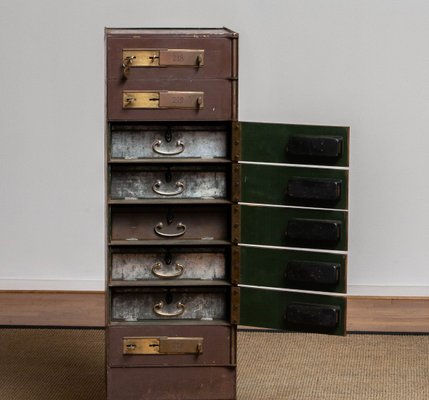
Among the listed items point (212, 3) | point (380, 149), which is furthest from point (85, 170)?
point (380, 149)

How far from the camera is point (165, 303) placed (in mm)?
3979

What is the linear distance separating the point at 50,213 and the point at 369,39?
183 cm

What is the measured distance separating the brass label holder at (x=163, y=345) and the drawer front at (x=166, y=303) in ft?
0.27

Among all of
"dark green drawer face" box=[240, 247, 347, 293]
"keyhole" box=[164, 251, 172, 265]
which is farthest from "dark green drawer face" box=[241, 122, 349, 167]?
"keyhole" box=[164, 251, 172, 265]

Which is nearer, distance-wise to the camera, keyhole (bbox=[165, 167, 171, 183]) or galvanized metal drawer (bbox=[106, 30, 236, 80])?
galvanized metal drawer (bbox=[106, 30, 236, 80])

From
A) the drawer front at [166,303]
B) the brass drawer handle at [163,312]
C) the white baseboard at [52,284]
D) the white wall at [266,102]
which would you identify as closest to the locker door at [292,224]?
the drawer front at [166,303]

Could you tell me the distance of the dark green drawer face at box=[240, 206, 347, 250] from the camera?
3.83 meters

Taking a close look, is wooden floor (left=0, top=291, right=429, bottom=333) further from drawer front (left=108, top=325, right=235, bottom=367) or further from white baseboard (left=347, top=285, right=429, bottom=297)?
drawer front (left=108, top=325, right=235, bottom=367)

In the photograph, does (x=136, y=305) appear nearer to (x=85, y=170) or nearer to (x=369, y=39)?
(x=85, y=170)

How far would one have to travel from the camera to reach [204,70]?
12.5 ft

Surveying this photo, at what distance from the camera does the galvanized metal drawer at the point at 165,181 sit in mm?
3916

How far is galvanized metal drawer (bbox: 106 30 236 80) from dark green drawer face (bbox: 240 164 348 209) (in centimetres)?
36

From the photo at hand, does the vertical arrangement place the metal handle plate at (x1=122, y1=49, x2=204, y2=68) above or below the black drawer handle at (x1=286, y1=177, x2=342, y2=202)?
above

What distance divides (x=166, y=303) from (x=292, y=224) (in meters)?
0.52
